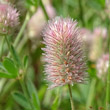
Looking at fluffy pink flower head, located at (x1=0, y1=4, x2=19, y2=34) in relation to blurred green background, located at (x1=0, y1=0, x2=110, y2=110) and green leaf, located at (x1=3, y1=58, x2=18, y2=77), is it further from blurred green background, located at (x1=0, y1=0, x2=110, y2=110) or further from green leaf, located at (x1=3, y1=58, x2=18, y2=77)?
blurred green background, located at (x1=0, y1=0, x2=110, y2=110)

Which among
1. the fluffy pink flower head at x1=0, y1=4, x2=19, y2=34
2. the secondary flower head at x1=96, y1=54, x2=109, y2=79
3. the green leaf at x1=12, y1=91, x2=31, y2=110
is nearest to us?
the fluffy pink flower head at x1=0, y1=4, x2=19, y2=34

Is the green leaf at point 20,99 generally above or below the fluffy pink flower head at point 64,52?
below

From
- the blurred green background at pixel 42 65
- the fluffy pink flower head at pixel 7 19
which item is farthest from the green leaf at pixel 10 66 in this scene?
the blurred green background at pixel 42 65

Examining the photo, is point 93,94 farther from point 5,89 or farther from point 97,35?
point 5,89

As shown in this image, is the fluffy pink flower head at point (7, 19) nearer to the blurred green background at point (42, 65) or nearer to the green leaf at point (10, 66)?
the green leaf at point (10, 66)

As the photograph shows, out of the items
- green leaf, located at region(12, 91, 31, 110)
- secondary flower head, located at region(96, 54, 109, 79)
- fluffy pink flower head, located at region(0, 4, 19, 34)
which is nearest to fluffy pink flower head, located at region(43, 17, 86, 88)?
fluffy pink flower head, located at region(0, 4, 19, 34)

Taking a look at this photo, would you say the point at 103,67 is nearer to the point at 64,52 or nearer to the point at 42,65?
the point at 42,65
